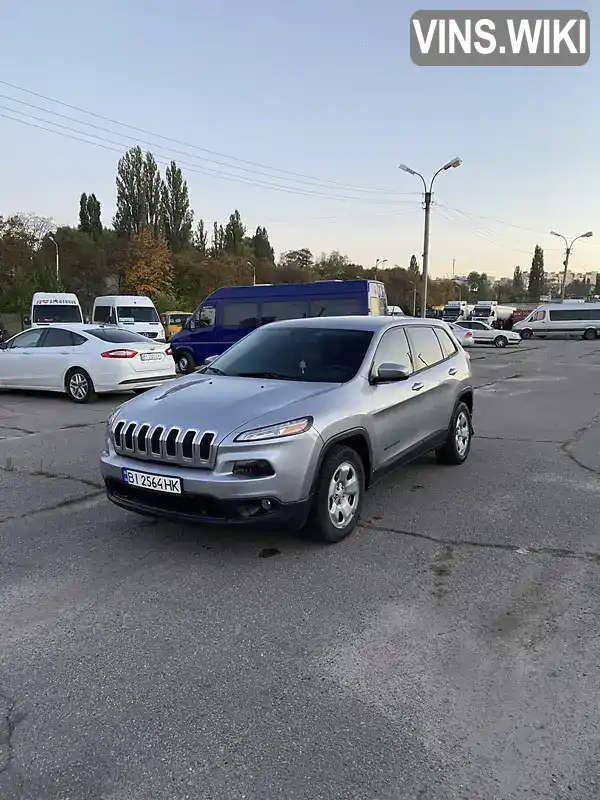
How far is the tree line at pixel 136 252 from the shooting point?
44250mm

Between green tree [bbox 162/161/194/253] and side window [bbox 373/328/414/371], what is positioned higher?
green tree [bbox 162/161/194/253]

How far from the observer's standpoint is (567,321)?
1615 inches

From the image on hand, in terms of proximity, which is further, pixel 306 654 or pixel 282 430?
pixel 282 430

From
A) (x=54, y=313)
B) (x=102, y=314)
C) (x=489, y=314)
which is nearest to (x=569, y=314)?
(x=489, y=314)

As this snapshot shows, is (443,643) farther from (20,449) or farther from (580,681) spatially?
(20,449)

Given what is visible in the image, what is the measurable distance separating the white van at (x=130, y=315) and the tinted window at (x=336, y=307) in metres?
9.32

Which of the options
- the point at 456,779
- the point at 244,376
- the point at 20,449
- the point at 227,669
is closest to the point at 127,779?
the point at 227,669

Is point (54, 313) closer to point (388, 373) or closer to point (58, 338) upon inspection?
point (58, 338)

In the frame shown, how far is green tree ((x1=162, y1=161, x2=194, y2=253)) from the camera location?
201 ft

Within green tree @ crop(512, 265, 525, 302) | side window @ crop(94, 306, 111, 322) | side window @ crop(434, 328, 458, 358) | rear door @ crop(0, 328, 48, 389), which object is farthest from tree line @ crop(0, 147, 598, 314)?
green tree @ crop(512, 265, 525, 302)

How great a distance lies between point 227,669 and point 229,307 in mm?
15218

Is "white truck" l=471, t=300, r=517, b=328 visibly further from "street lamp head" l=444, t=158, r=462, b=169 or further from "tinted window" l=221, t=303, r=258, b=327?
"tinted window" l=221, t=303, r=258, b=327

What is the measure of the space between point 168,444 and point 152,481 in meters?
0.27

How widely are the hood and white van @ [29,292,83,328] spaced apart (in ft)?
66.5
